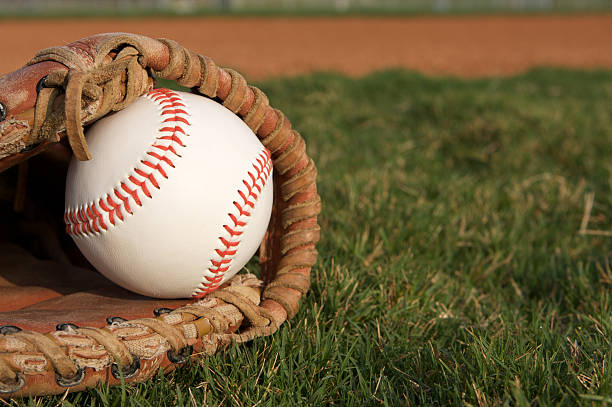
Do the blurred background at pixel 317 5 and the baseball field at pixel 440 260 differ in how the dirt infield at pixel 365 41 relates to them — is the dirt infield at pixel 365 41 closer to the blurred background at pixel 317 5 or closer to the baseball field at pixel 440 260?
the baseball field at pixel 440 260

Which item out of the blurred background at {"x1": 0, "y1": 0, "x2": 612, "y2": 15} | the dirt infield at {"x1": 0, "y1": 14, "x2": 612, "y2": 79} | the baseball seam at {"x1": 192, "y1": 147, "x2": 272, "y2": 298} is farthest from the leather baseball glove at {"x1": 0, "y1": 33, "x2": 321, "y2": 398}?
the blurred background at {"x1": 0, "y1": 0, "x2": 612, "y2": 15}

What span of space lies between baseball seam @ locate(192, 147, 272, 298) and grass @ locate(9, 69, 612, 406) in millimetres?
221

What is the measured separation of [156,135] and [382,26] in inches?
705

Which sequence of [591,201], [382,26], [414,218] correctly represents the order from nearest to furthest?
[414,218], [591,201], [382,26]

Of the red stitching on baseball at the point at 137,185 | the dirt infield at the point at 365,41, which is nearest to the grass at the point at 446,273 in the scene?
the red stitching on baseball at the point at 137,185

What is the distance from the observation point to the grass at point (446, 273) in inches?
50.9

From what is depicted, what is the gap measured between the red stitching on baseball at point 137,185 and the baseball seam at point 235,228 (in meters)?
0.21

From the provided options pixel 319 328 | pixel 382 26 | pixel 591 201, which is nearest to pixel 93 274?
pixel 319 328

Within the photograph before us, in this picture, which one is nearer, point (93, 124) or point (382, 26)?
point (93, 124)

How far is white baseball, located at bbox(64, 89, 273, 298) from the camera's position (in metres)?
1.40

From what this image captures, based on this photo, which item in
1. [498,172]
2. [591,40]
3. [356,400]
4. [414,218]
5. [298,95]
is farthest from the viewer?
[591,40]

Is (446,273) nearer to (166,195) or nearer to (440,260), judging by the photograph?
(440,260)

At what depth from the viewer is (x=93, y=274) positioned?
6.01 ft

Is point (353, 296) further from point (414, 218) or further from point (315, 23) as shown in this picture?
point (315, 23)
